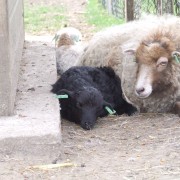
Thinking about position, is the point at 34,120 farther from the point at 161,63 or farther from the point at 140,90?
the point at 161,63

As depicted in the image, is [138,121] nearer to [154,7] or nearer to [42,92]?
[42,92]

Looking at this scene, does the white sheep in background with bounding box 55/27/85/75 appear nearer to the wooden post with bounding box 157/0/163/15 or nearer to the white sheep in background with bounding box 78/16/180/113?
the white sheep in background with bounding box 78/16/180/113

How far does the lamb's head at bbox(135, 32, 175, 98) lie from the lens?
7.12 meters

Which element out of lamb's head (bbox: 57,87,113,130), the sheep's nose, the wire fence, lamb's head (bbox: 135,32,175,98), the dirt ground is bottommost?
the dirt ground

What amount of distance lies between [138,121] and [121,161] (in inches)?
68.7

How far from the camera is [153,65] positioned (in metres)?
7.15

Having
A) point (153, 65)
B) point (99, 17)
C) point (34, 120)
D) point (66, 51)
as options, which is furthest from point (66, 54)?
point (99, 17)

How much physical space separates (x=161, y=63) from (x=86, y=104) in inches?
40.1

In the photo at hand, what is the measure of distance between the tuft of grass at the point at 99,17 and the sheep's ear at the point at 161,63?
27.3 ft

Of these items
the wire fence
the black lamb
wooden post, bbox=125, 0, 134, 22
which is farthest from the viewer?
the wire fence

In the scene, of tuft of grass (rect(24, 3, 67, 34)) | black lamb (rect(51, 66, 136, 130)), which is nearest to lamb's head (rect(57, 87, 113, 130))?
black lamb (rect(51, 66, 136, 130))

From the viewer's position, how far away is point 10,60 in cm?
629

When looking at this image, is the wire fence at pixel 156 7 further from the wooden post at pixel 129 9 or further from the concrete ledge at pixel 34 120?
the concrete ledge at pixel 34 120

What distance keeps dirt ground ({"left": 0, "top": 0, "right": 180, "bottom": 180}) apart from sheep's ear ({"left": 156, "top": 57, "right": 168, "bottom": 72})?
2.12 feet
